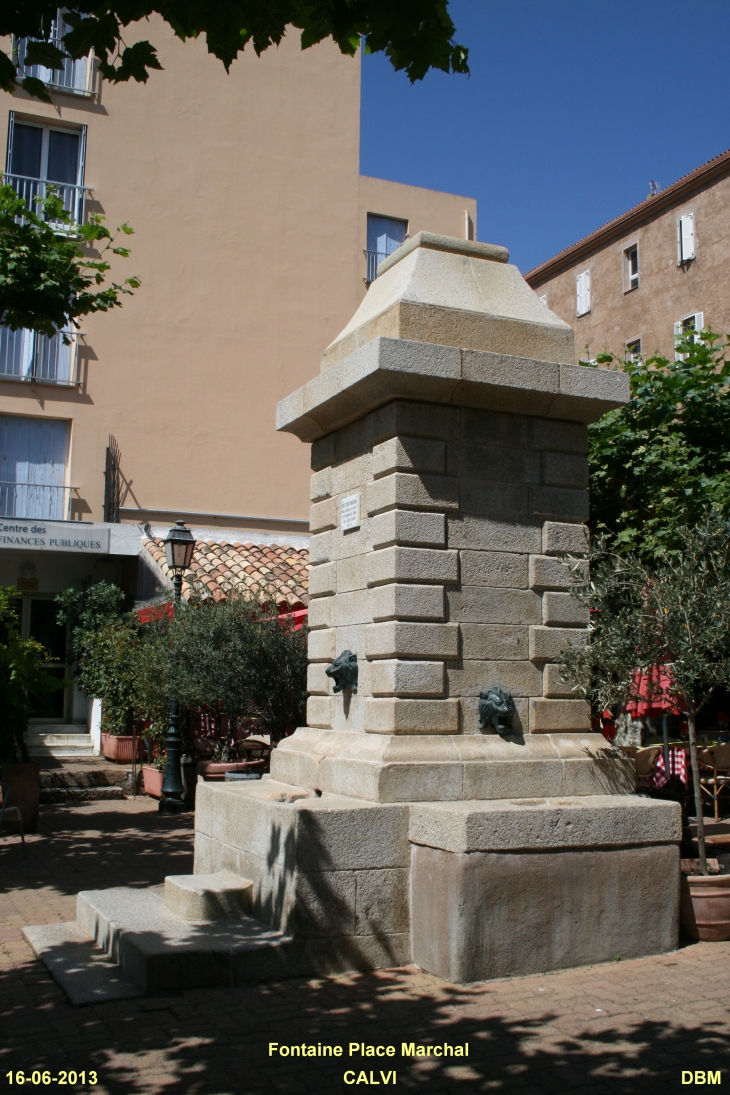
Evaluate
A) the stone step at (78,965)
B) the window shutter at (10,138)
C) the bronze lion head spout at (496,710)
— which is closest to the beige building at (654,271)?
the window shutter at (10,138)

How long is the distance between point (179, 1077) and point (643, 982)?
2663mm

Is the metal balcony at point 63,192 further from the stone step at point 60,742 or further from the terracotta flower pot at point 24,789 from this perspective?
the terracotta flower pot at point 24,789

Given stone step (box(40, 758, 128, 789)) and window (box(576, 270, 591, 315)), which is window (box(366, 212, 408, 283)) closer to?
window (box(576, 270, 591, 315))

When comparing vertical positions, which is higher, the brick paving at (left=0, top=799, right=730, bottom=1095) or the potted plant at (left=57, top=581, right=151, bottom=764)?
the potted plant at (left=57, top=581, right=151, bottom=764)

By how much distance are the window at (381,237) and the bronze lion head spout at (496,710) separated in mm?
18650

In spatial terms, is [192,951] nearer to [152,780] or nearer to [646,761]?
[646,761]

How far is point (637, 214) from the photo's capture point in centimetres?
2847

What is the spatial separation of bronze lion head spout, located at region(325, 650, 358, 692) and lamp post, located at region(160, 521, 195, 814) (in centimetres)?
708

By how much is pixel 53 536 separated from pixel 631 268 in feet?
60.6

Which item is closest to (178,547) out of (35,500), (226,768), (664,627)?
(226,768)

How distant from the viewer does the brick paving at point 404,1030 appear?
4531mm

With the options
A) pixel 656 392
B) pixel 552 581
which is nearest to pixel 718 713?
pixel 656 392

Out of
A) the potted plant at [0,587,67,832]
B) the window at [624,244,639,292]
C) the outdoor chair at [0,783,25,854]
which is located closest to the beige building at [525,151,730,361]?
the window at [624,244,639,292]

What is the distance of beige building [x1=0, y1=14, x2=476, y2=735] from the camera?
20.1 metres
